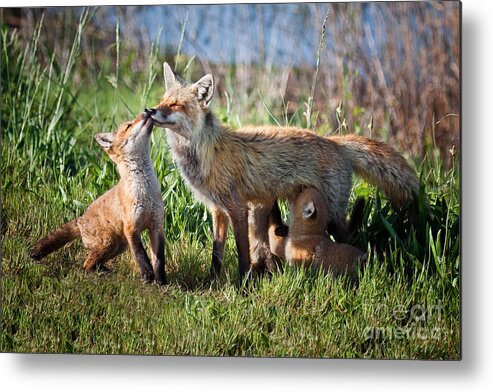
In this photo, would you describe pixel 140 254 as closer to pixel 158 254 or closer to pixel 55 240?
pixel 158 254

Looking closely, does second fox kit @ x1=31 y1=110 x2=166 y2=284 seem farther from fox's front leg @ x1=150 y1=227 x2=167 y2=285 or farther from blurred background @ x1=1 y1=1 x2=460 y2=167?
blurred background @ x1=1 y1=1 x2=460 y2=167

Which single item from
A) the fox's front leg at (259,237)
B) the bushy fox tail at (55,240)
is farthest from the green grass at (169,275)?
the fox's front leg at (259,237)

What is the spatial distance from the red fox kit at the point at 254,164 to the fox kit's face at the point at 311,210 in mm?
38

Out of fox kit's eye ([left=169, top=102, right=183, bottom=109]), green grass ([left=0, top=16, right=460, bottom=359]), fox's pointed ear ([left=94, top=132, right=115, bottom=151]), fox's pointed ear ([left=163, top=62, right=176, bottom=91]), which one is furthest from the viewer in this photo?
fox's pointed ear ([left=94, top=132, right=115, bottom=151])

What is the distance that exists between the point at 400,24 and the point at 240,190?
3.91 feet

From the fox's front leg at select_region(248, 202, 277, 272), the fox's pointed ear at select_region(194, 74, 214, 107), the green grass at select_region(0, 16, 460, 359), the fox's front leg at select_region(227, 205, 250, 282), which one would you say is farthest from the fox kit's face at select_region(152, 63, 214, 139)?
the fox's front leg at select_region(248, 202, 277, 272)

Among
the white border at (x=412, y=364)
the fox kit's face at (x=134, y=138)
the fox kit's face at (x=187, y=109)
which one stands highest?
the fox kit's face at (x=187, y=109)

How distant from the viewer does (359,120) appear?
16.2 feet

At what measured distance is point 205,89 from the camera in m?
4.72

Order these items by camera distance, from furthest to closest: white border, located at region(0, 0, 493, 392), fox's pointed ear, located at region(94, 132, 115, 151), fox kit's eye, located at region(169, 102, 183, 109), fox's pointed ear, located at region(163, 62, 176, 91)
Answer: fox's pointed ear, located at region(94, 132, 115, 151), fox's pointed ear, located at region(163, 62, 176, 91), fox kit's eye, located at region(169, 102, 183, 109), white border, located at region(0, 0, 493, 392)

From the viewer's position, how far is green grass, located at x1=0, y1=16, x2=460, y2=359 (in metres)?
4.62

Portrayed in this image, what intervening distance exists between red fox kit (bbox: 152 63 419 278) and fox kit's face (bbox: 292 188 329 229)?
0.04 m

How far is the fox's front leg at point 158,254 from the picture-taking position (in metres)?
4.84

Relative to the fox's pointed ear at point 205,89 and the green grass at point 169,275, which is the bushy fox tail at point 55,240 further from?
the fox's pointed ear at point 205,89
